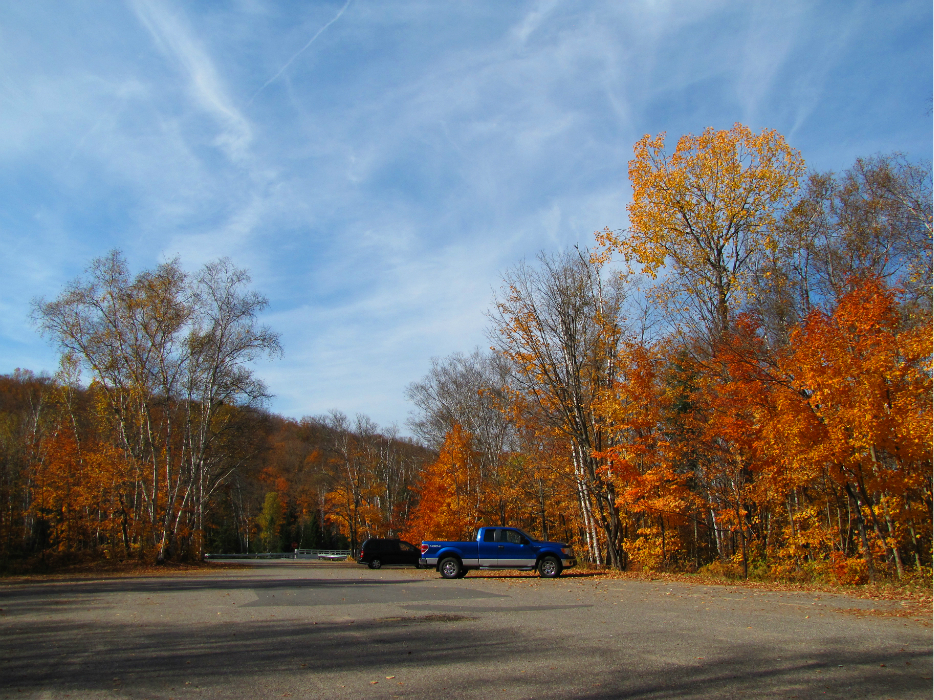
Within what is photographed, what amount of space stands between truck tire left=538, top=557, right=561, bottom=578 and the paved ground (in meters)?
7.72

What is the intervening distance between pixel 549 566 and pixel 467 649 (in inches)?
561

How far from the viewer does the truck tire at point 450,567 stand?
2147 cm

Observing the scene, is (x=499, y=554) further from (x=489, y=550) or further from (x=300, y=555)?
(x=300, y=555)

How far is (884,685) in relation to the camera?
5.67m

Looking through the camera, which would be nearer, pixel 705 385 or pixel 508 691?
pixel 508 691

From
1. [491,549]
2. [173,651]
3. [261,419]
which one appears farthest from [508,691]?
[261,419]

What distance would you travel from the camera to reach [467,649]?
7.48 meters

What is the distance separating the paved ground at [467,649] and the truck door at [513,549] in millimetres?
7721

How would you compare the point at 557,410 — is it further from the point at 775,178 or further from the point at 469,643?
the point at 469,643

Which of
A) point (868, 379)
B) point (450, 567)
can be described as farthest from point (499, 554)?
point (868, 379)

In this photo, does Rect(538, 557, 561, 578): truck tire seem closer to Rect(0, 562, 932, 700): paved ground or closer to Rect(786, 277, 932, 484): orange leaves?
Rect(0, 562, 932, 700): paved ground

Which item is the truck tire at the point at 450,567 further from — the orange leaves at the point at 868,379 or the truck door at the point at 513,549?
the orange leaves at the point at 868,379

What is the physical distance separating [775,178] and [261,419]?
26.3 metres

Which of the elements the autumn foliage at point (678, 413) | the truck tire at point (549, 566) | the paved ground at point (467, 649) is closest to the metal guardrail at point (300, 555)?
the autumn foliage at point (678, 413)
